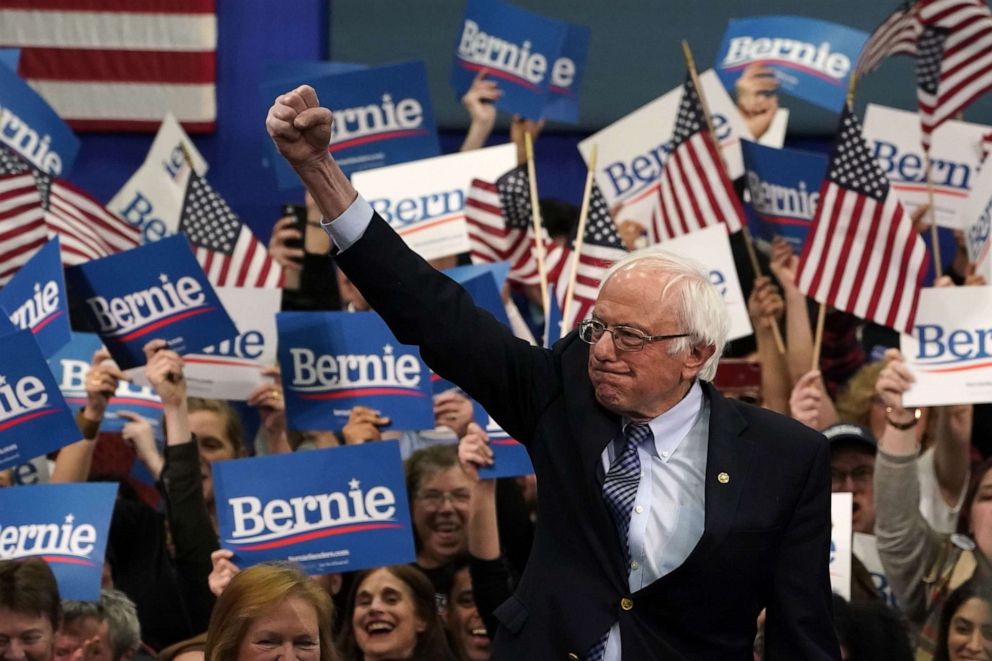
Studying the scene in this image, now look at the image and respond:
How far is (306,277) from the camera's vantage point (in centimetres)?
677

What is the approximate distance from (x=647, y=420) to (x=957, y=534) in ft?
7.01

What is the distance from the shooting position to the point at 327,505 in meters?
4.66

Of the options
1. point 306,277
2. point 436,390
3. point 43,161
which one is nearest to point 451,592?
point 436,390

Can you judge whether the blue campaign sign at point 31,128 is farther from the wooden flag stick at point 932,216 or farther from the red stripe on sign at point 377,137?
the wooden flag stick at point 932,216

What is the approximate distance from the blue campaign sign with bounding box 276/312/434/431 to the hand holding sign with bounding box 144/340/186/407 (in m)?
0.31

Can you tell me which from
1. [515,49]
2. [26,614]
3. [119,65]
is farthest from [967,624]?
[119,65]

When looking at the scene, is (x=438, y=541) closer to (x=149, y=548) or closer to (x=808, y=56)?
(x=149, y=548)

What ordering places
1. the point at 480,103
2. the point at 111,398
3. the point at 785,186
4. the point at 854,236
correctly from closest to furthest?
the point at 854,236 < the point at 111,398 < the point at 785,186 < the point at 480,103

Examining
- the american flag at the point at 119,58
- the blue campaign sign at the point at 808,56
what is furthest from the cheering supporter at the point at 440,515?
the american flag at the point at 119,58

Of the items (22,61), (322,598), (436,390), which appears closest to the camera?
(322,598)

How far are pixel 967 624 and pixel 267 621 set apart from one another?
169cm

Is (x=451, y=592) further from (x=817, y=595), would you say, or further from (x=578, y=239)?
(x=817, y=595)

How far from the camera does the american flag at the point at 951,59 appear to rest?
6531 millimetres

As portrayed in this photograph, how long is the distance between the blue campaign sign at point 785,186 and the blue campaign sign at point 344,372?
1666 mm
